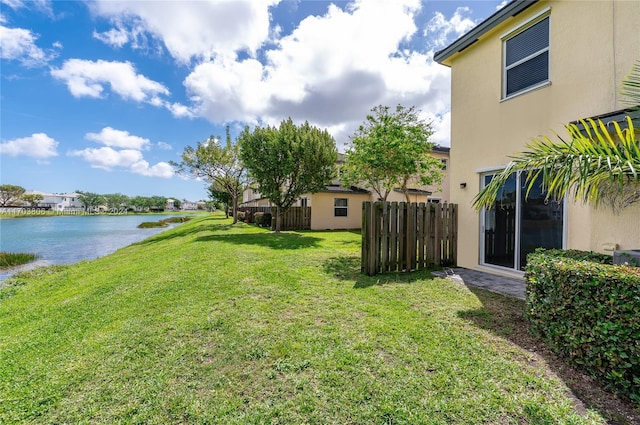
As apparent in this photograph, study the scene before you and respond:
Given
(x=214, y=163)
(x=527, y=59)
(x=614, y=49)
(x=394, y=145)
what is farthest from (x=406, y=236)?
(x=214, y=163)

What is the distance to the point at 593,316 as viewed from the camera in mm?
2564

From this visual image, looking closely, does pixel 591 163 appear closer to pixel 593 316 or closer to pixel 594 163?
pixel 594 163

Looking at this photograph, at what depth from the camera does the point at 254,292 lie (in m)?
5.36

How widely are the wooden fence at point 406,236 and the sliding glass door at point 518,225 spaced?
887mm

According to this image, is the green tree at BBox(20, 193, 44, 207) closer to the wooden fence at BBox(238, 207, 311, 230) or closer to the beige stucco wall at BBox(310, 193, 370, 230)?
the wooden fence at BBox(238, 207, 311, 230)

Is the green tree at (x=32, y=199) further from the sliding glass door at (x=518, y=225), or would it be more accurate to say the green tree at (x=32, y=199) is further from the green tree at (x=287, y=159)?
the sliding glass door at (x=518, y=225)

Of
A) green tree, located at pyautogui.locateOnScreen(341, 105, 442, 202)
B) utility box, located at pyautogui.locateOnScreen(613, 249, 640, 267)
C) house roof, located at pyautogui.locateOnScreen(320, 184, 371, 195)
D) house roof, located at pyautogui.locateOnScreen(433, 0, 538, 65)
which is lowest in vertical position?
utility box, located at pyautogui.locateOnScreen(613, 249, 640, 267)

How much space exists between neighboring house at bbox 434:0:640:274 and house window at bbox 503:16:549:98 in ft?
0.07

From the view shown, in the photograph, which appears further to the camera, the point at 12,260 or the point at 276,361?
the point at 12,260

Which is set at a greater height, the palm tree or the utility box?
the palm tree

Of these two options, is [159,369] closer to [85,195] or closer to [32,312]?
[32,312]

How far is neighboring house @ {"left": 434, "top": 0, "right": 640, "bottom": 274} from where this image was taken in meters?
4.81

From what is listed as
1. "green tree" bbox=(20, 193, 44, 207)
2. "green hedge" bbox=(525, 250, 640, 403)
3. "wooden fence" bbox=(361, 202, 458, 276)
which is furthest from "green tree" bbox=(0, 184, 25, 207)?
"green hedge" bbox=(525, 250, 640, 403)

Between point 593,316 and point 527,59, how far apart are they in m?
6.29
